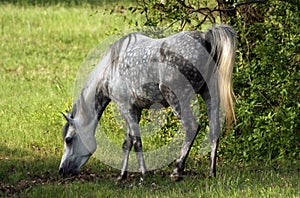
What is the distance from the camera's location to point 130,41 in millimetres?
9000

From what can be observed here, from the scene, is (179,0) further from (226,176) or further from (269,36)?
(226,176)

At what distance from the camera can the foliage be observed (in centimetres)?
1025

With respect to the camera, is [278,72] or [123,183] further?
[278,72]

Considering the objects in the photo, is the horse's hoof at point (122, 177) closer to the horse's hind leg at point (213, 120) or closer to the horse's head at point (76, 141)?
the horse's head at point (76, 141)

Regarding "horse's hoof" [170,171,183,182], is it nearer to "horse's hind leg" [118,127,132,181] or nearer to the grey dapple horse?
the grey dapple horse

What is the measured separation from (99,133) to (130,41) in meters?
2.57

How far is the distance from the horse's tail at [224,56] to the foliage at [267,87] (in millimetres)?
1820

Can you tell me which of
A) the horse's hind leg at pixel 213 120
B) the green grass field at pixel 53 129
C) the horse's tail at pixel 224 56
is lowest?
the green grass field at pixel 53 129

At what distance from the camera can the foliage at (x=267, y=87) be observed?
33.6 feet

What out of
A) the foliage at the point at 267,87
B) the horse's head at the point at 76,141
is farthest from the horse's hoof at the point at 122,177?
the foliage at the point at 267,87

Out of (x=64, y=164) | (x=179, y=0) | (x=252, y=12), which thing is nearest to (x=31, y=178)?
(x=64, y=164)

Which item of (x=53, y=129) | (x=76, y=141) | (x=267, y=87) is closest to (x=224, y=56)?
(x=76, y=141)

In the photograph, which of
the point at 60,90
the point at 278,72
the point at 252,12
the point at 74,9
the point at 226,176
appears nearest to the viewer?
the point at 226,176

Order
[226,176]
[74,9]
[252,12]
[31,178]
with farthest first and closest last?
[74,9] → [252,12] → [31,178] → [226,176]
